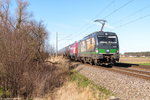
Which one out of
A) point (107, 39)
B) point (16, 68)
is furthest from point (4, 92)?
point (107, 39)

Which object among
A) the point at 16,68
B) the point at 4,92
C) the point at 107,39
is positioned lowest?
the point at 4,92

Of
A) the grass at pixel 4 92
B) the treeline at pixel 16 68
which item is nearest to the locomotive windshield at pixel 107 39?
the treeline at pixel 16 68

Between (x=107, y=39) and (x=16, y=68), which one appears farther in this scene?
(x=107, y=39)

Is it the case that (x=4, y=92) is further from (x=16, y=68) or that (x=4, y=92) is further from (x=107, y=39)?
(x=107, y=39)

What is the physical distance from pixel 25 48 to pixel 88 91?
3671mm

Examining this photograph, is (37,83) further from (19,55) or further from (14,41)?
(14,41)

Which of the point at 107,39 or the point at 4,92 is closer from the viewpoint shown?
the point at 4,92

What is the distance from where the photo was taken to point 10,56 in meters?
7.72

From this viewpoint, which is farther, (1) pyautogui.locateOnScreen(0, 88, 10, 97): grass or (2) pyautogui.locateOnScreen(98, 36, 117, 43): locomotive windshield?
(2) pyautogui.locateOnScreen(98, 36, 117, 43): locomotive windshield

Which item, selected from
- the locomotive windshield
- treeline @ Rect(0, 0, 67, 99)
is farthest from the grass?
the locomotive windshield

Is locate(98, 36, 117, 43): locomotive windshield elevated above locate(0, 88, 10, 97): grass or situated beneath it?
elevated above

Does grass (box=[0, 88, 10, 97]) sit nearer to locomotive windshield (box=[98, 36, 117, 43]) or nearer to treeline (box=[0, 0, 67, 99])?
treeline (box=[0, 0, 67, 99])

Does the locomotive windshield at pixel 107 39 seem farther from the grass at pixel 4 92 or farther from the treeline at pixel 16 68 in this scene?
the grass at pixel 4 92

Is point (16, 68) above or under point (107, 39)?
under
